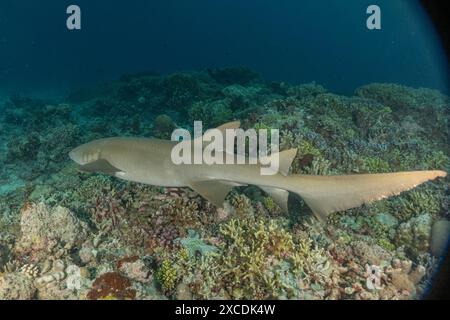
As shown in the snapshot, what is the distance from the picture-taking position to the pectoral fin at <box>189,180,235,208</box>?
15.1 ft

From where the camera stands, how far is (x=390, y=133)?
10141 millimetres

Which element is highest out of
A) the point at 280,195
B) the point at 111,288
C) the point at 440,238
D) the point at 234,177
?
the point at 234,177

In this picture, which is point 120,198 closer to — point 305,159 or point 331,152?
point 305,159

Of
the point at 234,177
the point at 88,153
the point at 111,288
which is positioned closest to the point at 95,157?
the point at 88,153

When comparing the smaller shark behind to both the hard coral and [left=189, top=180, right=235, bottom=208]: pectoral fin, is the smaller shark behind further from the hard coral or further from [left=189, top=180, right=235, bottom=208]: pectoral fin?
the hard coral

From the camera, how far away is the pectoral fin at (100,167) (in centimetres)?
505

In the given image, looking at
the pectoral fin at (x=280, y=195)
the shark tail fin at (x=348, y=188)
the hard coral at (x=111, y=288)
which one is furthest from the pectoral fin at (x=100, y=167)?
the shark tail fin at (x=348, y=188)

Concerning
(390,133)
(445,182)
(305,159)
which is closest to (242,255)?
(305,159)

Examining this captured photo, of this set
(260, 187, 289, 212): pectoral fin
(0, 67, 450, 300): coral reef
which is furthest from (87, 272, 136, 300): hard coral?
(260, 187, 289, 212): pectoral fin

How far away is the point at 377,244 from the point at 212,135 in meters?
3.29

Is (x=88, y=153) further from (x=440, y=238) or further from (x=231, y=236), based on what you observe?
(x=440, y=238)

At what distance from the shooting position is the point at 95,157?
5.66m

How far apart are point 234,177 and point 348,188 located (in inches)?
58.3
